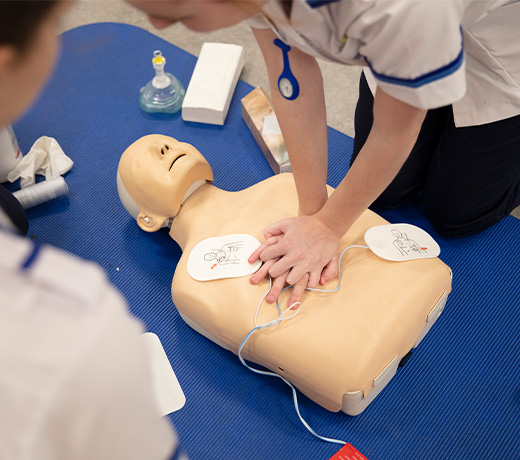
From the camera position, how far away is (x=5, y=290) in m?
0.38

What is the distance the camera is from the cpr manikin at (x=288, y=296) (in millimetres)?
1110

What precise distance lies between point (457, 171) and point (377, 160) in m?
0.50

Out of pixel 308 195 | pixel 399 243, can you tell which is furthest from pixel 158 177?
pixel 399 243

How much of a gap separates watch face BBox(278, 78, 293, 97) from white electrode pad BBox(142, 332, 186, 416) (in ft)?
2.09

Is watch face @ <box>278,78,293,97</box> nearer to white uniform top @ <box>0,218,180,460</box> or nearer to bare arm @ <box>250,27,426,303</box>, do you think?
bare arm @ <box>250,27,426,303</box>

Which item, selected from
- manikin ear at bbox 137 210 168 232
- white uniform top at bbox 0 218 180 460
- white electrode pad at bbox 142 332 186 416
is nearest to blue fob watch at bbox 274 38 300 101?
manikin ear at bbox 137 210 168 232

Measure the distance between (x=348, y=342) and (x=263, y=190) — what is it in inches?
19.2

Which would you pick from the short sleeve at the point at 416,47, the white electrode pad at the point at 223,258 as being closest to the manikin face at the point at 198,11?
the short sleeve at the point at 416,47

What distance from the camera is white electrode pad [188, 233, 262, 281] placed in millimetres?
1231

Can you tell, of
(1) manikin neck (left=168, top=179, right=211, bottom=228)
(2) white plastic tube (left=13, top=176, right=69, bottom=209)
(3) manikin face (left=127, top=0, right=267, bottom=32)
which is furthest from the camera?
(2) white plastic tube (left=13, top=176, right=69, bottom=209)

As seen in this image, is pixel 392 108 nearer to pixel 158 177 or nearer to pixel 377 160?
pixel 377 160

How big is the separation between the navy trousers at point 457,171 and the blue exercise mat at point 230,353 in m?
0.07

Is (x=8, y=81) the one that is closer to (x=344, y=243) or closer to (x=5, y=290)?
(x=5, y=290)

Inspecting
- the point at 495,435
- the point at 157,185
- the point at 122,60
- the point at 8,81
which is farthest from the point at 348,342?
the point at 122,60
